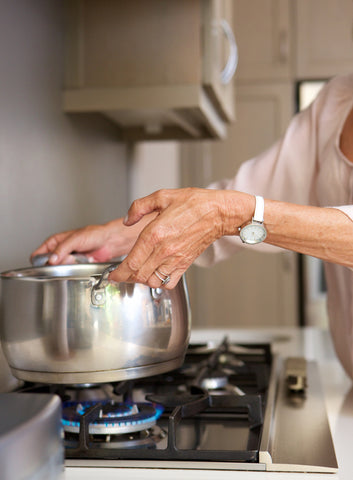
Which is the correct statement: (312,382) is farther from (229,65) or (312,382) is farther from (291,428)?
(229,65)

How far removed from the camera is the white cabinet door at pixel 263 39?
112 inches

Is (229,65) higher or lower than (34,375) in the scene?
higher

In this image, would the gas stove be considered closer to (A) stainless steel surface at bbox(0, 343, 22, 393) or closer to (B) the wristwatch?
(A) stainless steel surface at bbox(0, 343, 22, 393)

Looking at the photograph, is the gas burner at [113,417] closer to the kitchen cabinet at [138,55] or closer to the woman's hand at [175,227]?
the woman's hand at [175,227]

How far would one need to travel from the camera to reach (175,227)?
620 millimetres

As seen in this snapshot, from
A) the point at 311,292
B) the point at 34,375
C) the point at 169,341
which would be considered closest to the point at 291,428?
the point at 169,341

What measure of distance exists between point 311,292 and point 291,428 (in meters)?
2.14

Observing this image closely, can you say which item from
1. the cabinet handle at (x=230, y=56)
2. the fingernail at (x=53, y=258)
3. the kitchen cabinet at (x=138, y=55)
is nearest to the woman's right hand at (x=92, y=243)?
the fingernail at (x=53, y=258)

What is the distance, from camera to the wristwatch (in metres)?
0.66

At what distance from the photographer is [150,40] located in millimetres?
1186

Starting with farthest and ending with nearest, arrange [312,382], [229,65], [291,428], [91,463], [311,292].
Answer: [311,292] → [229,65] → [312,382] → [291,428] → [91,463]

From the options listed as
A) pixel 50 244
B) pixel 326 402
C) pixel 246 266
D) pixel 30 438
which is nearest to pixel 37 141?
pixel 50 244

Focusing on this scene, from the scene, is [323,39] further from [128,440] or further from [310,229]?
[128,440]

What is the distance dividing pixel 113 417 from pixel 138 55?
0.74 m
